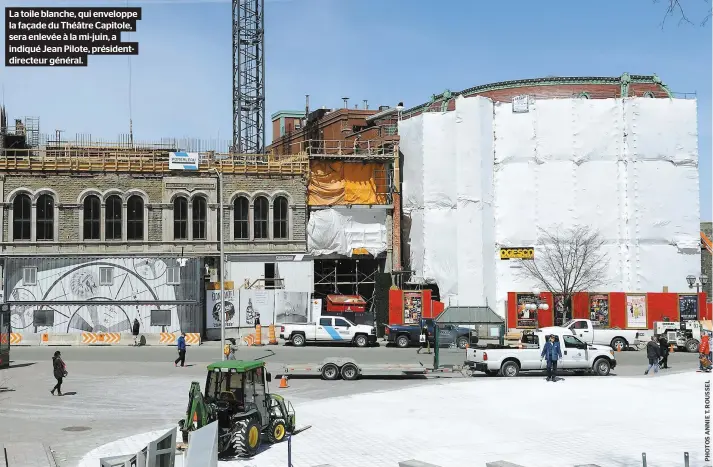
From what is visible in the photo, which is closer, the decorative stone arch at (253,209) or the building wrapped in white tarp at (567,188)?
the building wrapped in white tarp at (567,188)

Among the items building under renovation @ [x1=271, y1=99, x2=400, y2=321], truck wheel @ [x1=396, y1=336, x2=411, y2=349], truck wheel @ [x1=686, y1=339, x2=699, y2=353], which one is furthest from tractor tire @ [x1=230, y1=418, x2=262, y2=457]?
building under renovation @ [x1=271, y1=99, x2=400, y2=321]

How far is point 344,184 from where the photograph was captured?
58469 millimetres

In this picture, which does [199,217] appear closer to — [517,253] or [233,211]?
[233,211]

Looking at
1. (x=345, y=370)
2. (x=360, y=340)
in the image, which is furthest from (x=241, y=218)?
(x=345, y=370)

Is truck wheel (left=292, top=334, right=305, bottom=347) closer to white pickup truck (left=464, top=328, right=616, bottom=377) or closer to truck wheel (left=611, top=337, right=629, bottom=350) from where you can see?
white pickup truck (left=464, top=328, right=616, bottom=377)

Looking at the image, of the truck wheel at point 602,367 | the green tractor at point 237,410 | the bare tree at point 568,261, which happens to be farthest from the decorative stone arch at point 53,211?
the green tractor at point 237,410

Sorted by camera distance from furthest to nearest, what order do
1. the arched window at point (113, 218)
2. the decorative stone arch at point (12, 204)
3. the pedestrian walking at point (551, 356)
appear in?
the arched window at point (113, 218), the decorative stone arch at point (12, 204), the pedestrian walking at point (551, 356)

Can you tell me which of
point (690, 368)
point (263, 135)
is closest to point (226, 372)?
point (690, 368)

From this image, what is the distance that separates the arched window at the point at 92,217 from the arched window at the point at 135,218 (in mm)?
1822

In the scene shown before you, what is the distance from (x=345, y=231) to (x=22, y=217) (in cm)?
2044

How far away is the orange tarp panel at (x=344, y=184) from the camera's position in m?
57.6

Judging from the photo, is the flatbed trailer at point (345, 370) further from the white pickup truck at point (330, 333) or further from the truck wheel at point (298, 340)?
the truck wheel at point (298, 340)

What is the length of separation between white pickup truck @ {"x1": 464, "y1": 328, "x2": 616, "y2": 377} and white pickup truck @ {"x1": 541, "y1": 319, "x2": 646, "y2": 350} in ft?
33.5

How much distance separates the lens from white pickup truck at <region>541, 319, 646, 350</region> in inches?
1682
